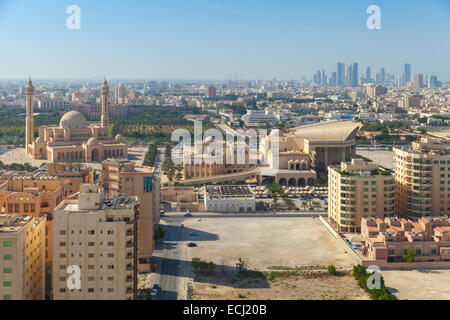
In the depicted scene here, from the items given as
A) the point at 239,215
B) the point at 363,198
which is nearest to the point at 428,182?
the point at 363,198

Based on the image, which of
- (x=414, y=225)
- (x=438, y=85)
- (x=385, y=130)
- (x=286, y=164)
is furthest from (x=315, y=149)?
(x=438, y=85)

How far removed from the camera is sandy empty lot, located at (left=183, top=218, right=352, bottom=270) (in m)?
10.5

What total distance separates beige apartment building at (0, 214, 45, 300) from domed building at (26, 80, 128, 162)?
49.2 ft

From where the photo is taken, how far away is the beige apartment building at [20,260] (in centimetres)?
644

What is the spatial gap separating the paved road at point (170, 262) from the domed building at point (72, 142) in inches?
404

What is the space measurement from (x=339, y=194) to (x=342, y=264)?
7.54 ft

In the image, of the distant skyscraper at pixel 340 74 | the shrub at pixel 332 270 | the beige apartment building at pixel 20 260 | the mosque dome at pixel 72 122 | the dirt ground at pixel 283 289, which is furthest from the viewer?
the distant skyscraper at pixel 340 74

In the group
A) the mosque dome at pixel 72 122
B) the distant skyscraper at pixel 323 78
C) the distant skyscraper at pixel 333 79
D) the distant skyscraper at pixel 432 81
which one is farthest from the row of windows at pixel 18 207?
the distant skyscraper at pixel 323 78

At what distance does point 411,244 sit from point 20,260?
6.81 metres

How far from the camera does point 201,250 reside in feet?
36.5

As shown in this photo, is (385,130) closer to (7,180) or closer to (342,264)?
(342,264)

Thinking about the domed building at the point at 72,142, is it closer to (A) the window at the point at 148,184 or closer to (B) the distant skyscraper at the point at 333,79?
(A) the window at the point at 148,184

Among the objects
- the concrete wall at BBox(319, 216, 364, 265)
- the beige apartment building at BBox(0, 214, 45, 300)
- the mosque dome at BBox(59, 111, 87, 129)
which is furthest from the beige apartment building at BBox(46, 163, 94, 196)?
the mosque dome at BBox(59, 111, 87, 129)

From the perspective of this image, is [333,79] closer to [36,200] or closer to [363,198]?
[363,198]
